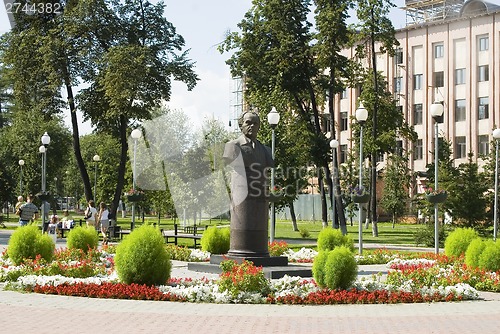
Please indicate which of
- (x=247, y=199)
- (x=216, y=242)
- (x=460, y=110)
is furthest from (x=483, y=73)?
(x=247, y=199)

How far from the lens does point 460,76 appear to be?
62.9m

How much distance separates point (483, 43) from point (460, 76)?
10.9ft

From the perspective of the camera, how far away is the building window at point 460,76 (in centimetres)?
6269

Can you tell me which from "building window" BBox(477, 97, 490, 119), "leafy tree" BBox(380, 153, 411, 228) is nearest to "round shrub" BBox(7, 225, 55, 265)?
"leafy tree" BBox(380, 153, 411, 228)

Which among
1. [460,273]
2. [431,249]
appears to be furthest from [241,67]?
[460,273]

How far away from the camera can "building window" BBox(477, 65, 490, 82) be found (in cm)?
6103

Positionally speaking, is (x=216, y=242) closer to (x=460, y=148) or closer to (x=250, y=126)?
(x=250, y=126)

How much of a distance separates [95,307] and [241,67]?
27.1 m

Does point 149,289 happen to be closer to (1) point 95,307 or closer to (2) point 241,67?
(1) point 95,307

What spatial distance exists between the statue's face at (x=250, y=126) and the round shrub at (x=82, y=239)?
17.3 feet

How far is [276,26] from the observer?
35906 millimetres

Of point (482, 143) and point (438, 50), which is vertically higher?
point (438, 50)

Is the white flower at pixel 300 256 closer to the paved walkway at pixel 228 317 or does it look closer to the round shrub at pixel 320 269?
the round shrub at pixel 320 269

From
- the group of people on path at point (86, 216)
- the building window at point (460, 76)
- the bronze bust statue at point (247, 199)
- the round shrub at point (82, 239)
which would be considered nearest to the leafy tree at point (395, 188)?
the building window at point (460, 76)
